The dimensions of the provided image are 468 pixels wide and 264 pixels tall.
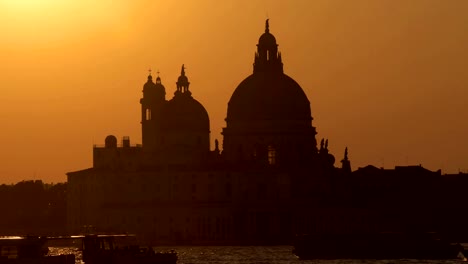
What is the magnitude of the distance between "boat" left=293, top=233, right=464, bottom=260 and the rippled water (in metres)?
1.42

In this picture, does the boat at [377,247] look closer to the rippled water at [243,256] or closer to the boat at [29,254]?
the rippled water at [243,256]

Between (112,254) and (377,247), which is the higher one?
(377,247)

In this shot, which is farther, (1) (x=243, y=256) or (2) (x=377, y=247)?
(1) (x=243, y=256)

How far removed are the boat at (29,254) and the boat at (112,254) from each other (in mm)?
5740

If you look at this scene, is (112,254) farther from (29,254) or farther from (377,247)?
(377,247)

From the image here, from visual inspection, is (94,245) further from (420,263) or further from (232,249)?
(232,249)

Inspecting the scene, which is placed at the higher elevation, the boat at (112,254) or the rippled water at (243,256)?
the rippled water at (243,256)

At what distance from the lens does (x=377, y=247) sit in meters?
152

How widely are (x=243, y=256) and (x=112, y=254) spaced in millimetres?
38039

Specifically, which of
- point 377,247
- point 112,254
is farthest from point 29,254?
point 377,247

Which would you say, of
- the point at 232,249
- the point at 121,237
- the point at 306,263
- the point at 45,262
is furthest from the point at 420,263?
the point at 232,249

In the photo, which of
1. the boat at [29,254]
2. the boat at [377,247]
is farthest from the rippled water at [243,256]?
the boat at [29,254]

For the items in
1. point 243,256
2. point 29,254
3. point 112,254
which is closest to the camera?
point 29,254

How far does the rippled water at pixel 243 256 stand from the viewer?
144 m
